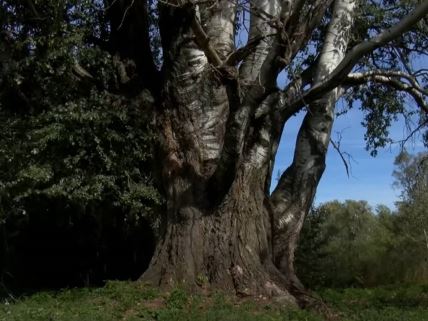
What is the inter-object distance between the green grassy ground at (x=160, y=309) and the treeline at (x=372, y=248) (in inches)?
286

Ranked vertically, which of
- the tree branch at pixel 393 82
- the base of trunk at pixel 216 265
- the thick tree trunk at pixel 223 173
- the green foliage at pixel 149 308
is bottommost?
the green foliage at pixel 149 308

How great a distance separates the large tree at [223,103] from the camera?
37.1 ft

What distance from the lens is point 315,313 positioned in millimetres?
11234

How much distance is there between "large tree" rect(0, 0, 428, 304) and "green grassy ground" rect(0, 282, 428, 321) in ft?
2.00

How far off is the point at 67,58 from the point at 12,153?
199 cm

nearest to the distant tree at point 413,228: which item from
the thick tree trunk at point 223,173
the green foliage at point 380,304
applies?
the green foliage at point 380,304

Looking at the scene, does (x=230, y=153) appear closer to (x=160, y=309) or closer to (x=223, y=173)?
(x=223, y=173)

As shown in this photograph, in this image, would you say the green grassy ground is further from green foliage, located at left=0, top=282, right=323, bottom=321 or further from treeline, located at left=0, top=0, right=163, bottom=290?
treeline, located at left=0, top=0, right=163, bottom=290

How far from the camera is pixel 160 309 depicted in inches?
427

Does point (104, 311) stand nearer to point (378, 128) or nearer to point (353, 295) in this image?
point (353, 295)

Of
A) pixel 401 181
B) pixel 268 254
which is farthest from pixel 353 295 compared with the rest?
pixel 401 181

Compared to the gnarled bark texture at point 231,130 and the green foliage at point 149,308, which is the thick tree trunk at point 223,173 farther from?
the green foliage at point 149,308

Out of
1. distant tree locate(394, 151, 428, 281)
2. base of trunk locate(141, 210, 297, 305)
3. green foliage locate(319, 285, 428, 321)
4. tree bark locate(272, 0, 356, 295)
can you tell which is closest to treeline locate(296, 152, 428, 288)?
distant tree locate(394, 151, 428, 281)

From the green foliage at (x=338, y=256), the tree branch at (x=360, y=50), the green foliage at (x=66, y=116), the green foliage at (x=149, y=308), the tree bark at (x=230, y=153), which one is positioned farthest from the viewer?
the green foliage at (x=338, y=256)
